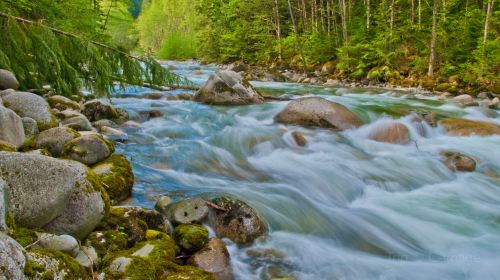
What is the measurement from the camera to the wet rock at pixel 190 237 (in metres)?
3.85

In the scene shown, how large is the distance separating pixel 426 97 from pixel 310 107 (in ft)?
22.8

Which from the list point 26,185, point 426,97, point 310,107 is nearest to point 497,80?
point 426,97

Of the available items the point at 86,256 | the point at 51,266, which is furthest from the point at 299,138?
the point at 51,266

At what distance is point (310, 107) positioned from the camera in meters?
9.25

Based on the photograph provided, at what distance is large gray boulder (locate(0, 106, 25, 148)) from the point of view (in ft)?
14.7

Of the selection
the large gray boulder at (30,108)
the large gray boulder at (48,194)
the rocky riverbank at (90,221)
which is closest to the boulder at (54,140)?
the rocky riverbank at (90,221)

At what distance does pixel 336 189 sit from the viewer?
6281 millimetres

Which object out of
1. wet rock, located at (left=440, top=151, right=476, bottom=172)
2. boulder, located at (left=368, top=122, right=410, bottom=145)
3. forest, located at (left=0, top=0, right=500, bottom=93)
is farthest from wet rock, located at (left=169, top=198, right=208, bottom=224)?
boulder, located at (left=368, top=122, right=410, bottom=145)

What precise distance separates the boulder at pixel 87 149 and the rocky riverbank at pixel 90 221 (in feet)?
0.04

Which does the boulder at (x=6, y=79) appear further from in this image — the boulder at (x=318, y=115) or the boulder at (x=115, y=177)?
the boulder at (x=318, y=115)

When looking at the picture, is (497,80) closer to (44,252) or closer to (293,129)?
(293,129)

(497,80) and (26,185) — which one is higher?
(26,185)

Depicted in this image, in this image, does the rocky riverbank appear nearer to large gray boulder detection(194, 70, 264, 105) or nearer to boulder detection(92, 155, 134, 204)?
boulder detection(92, 155, 134, 204)

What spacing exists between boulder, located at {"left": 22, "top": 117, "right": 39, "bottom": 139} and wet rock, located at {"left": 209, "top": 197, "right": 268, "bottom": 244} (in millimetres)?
2651
